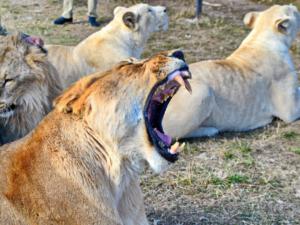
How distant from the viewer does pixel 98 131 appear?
2.35 meters

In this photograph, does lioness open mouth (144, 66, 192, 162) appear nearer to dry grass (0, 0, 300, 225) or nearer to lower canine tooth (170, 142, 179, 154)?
lower canine tooth (170, 142, 179, 154)

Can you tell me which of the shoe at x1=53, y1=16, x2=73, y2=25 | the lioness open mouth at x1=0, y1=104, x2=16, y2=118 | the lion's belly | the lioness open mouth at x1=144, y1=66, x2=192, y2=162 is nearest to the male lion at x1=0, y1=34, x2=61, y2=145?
the lioness open mouth at x1=0, y1=104, x2=16, y2=118

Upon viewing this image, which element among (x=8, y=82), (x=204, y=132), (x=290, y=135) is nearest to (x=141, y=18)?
(x=204, y=132)

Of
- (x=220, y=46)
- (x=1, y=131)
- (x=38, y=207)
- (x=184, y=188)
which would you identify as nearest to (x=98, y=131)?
(x=38, y=207)

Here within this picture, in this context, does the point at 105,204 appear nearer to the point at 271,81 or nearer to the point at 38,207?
the point at 38,207

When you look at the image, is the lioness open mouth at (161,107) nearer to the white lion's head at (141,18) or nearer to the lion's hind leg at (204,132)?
the lion's hind leg at (204,132)

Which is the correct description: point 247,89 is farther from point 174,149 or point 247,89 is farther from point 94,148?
point 94,148

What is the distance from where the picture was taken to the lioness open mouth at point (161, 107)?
237cm

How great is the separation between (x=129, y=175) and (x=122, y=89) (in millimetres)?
334

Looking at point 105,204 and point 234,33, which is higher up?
point 105,204

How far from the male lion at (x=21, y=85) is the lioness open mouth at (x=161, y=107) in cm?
114

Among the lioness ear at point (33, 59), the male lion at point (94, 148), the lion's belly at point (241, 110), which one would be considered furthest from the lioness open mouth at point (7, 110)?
the lion's belly at point (241, 110)

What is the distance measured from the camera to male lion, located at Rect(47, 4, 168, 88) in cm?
600

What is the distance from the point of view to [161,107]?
2.46m
